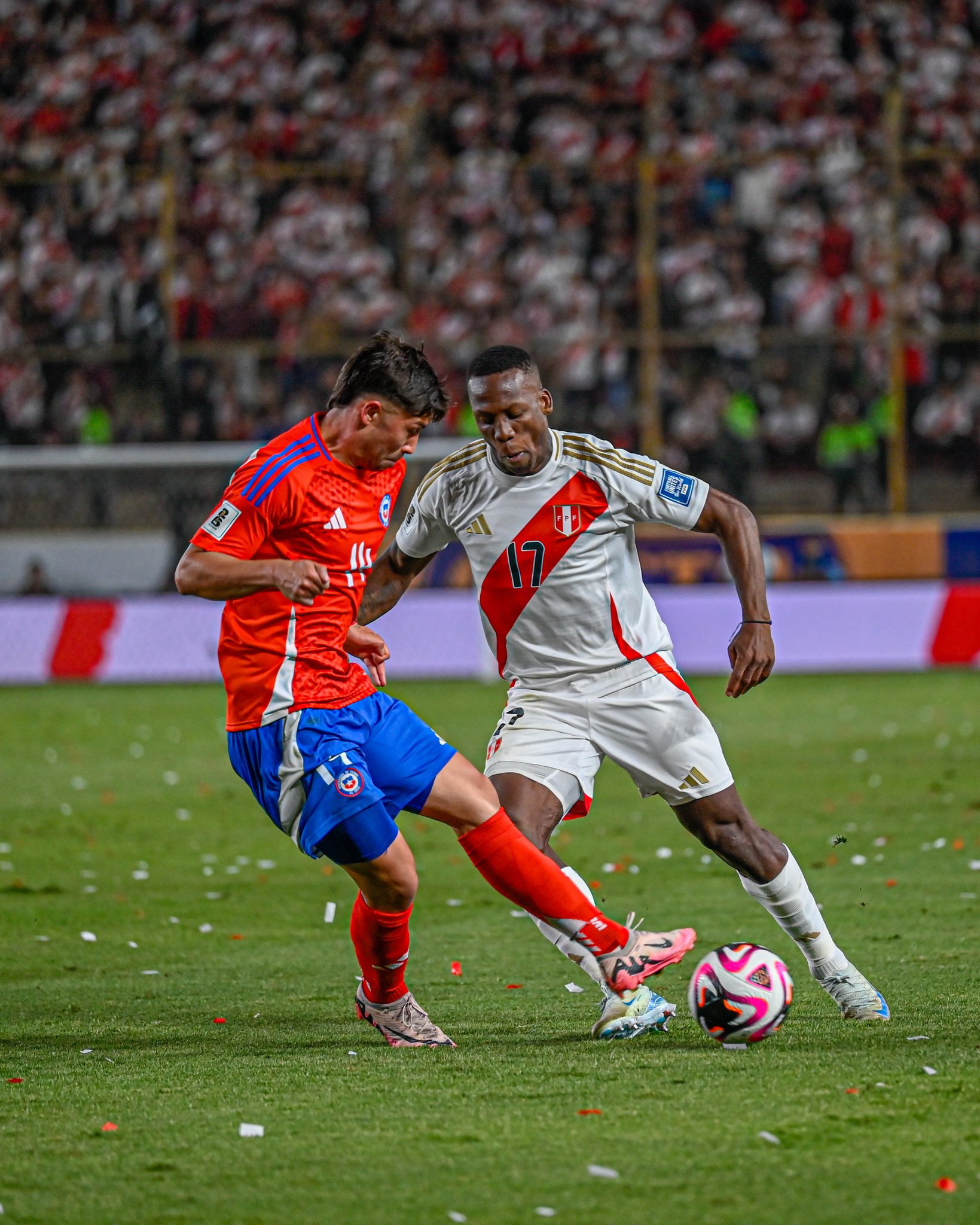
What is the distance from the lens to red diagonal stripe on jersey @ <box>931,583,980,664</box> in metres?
16.1

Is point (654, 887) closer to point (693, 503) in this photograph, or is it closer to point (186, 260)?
point (693, 503)

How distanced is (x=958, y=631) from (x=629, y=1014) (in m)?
12.0

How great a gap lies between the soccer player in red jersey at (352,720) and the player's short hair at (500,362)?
21 centimetres

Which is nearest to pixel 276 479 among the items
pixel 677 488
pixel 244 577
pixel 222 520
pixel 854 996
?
pixel 222 520

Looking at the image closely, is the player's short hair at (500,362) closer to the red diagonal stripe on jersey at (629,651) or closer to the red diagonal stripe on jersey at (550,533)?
the red diagonal stripe on jersey at (550,533)

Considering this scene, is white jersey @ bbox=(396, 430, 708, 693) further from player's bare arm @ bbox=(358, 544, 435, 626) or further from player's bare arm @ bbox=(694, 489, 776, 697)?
player's bare arm @ bbox=(358, 544, 435, 626)

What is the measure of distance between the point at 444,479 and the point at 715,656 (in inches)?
430

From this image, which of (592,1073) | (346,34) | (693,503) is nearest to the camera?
(592,1073)

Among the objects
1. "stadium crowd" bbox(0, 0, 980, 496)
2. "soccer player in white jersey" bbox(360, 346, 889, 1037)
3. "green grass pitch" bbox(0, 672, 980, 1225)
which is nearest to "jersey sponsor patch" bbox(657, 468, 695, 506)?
"soccer player in white jersey" bbox(360, 346, 889, 1037)

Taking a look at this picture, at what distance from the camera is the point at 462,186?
19.0 metres

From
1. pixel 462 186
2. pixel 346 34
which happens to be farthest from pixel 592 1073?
pixel 346 34

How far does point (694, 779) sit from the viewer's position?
5195 millimetres

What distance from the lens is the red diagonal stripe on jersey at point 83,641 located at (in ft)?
56.1

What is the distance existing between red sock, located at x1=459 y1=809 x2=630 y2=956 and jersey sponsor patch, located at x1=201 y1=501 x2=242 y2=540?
42.9 inches
